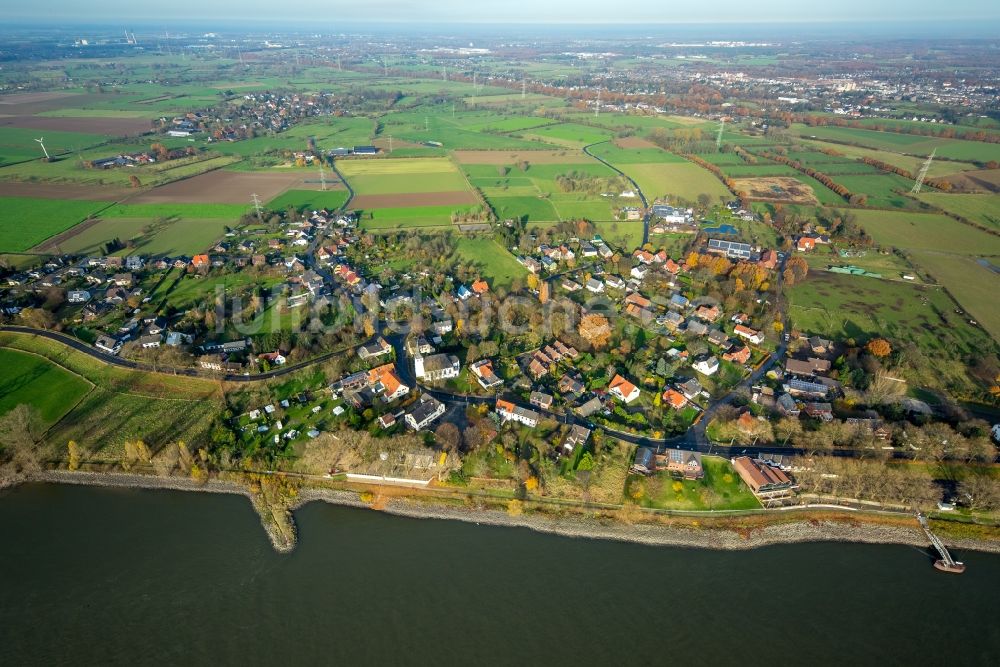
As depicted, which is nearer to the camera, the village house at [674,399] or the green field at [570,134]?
the village house at [674,399]

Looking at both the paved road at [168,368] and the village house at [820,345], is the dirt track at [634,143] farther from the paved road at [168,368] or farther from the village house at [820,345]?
the paved road at [168,368]

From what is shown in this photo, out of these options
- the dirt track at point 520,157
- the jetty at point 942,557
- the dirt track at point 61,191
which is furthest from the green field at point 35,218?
the jetty at point 942,557

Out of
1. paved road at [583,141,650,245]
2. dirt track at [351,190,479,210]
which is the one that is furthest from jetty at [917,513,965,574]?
dirt track at [351,190,479,210]

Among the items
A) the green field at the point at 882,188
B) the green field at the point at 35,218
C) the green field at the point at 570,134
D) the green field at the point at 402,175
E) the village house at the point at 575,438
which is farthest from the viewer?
the green field at the point at 570,134

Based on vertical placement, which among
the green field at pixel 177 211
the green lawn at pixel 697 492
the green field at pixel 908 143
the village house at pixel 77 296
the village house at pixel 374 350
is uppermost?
the green field at pixel 908 143

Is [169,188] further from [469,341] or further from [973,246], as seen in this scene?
[973,246]

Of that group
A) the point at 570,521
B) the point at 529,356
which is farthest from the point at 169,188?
the point at 570,521
